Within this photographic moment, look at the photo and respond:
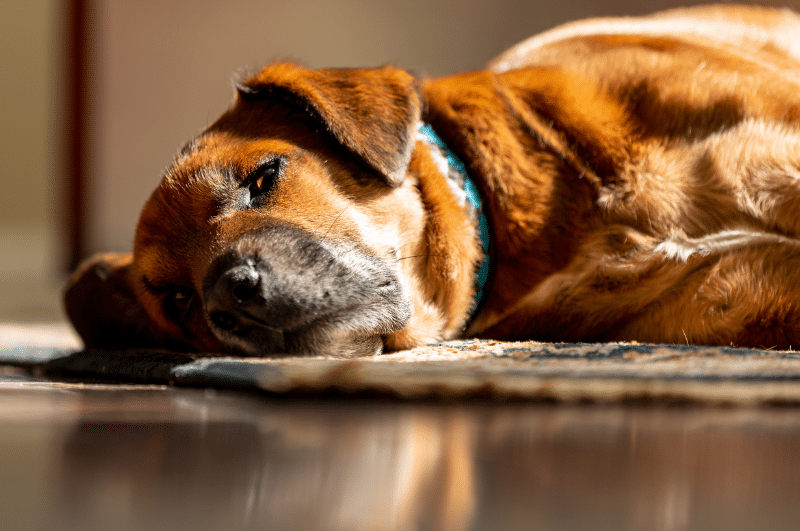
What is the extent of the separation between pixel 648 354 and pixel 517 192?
533 millimetres

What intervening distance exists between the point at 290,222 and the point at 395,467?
80cm

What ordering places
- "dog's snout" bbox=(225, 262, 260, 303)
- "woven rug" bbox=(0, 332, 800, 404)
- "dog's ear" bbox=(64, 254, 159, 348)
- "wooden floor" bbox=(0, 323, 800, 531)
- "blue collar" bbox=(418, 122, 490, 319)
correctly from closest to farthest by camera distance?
"wooden floor" bbox=(0, 323, 800, 531), "woven rug" bbox=(0, 332, 800, 404), "dog's snout" bbox=(225, 262, 260, 303), "blue collar" bbox=(418, 122, 490, 319), "dog's ear" bbox=(64, 254, 159, 348)

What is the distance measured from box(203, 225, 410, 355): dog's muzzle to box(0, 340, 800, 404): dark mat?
7cm

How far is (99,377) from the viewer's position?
1.42m

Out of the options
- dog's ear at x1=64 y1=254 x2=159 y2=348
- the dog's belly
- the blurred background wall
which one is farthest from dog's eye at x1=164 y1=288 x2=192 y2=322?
the blurred background wall

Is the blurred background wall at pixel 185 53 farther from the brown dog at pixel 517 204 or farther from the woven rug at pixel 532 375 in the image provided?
the woven rug at pixel 532 375

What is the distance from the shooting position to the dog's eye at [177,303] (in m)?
1.61

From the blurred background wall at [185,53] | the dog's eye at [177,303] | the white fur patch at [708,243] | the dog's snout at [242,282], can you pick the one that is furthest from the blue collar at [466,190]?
the blurred background wall at [185,53]

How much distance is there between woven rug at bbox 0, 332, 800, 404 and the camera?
3.20ft

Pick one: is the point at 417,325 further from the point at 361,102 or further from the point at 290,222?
the point at 361,102

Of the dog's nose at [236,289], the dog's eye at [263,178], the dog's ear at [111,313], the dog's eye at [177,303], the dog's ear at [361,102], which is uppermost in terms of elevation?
the dog's ear at [361,102]

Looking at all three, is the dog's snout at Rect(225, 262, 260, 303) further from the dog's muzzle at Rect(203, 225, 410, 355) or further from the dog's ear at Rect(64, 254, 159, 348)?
the dog's ear at Rect(64, 254, 159, 348)

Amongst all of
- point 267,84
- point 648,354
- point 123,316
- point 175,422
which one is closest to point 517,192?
point 648,354

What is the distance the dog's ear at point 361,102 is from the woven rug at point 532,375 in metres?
0.49
